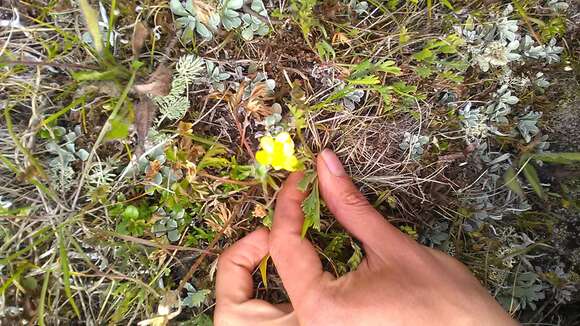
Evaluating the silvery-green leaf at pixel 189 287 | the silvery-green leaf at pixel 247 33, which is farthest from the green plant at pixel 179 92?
the silvery-green leaf at pixel 189 287

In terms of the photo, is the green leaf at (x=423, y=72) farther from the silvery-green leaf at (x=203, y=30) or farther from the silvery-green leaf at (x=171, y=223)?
the silvery-green leaf at (x=171, y=223)

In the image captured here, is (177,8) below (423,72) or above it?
above

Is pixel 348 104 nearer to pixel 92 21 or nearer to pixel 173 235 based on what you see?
pixel 173 235

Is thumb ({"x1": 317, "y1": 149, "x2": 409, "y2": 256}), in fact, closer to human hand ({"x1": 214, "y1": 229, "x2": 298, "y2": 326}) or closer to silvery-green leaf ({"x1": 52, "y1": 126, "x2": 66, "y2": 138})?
human hand ({"x1": 214, "y1": 229, "x2": 298, "y2": 326})

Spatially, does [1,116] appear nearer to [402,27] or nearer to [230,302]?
[230,302]

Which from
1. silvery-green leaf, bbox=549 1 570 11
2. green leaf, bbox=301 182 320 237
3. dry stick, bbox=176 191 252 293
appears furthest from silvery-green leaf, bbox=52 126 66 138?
silvery-green leaf, bbox=549 1 570 11

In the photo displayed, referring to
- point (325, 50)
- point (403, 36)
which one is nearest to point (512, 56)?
point (403, 36)
